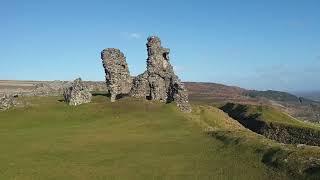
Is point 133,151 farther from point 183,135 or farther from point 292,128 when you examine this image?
point 292,128

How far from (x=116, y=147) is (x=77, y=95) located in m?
35.3

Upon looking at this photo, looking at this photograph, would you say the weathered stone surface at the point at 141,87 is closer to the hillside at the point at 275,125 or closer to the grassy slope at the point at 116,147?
the grassy slope at the point at 116,147

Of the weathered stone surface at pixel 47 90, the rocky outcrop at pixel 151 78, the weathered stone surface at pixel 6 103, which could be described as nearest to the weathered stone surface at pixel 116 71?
the rocky outcrop at pixel 151 78

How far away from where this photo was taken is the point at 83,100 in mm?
81875

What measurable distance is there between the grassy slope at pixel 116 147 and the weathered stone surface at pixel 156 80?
344 inches

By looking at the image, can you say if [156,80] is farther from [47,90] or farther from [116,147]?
[47,90]

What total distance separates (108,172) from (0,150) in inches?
544

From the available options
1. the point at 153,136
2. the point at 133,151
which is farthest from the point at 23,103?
the point at 133,151

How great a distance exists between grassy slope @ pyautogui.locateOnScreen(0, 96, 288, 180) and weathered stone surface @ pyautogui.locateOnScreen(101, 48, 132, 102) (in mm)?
14969

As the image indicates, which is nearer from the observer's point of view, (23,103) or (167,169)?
(167,169)

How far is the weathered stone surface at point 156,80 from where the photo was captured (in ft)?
275

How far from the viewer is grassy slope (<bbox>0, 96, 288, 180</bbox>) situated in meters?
36.2

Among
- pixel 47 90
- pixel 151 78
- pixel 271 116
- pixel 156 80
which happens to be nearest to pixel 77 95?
pixel 151 78

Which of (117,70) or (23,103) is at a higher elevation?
(117,70)
